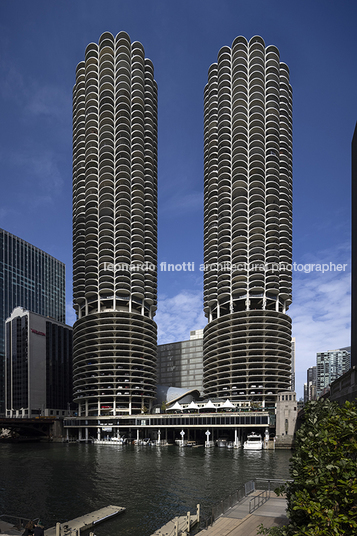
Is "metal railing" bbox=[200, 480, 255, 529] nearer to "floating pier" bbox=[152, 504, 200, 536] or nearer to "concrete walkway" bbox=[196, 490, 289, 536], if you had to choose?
"concrete walkway" bbox=[196, 490, 289, 536]

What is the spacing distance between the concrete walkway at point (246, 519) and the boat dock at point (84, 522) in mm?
13580

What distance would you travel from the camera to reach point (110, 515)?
50.2m

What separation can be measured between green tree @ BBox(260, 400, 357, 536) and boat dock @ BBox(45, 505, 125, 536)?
2381 centimetres

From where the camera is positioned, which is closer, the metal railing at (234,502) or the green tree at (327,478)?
the green tree at (327,478)

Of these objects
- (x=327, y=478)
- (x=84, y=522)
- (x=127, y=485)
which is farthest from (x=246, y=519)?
(x=127, y=485)

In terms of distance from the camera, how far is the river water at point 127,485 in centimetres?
5306

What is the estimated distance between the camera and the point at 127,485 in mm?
72375

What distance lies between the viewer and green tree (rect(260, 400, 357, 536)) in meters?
21.4

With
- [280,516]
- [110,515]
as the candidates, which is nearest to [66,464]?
[110,515]

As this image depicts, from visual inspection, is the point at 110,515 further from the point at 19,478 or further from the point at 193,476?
the point at 19,478

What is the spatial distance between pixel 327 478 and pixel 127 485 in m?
56.9

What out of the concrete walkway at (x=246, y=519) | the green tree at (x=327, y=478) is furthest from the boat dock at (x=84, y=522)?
the green tree at (x=327, y=478)

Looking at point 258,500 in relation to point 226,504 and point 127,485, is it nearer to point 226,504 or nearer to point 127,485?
point 226,504

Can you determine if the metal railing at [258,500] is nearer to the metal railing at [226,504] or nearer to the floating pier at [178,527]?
the metal railing at [226,504]
